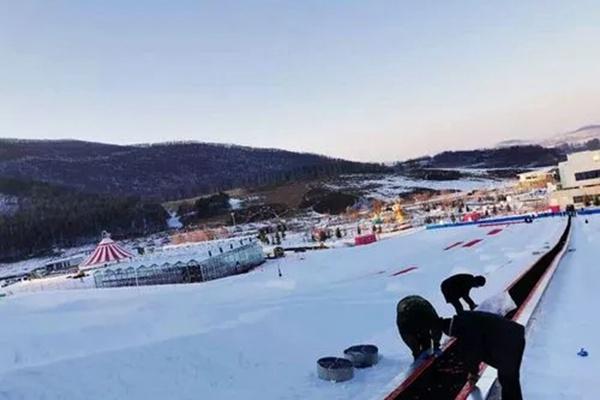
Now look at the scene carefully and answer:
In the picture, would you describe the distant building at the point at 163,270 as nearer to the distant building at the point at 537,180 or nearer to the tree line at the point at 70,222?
the tree line at the point at 70,222

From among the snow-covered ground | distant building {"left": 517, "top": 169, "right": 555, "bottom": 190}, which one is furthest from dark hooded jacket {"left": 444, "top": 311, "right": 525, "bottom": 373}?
the snow-covered ground

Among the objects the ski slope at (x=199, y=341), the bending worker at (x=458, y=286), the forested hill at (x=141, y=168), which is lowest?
the ski slope at (x=199, y=341)

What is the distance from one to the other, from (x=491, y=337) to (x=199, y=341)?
7.51 m

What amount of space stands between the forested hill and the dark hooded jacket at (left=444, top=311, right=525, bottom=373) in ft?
463

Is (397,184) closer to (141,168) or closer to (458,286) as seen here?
(141,168)

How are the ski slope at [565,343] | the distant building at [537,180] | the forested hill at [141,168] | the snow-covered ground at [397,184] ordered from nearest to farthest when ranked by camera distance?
1. the ski slope at [565,343]
2. the distant building at [537,180]
3. the snow-covered ground at [397,184]
4. the forested hill at [141,168]

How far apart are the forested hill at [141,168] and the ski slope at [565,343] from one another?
134266mm

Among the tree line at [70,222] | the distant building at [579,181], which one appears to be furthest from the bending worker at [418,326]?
the tree line at [70,222]

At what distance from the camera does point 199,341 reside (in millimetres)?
10008

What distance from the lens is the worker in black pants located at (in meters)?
3.46

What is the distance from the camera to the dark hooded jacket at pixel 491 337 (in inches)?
136

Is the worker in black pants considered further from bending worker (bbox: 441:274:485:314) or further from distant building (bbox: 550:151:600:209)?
distant building (bbox: 550:151:600:209)

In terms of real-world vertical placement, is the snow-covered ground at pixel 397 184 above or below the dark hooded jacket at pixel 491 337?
above

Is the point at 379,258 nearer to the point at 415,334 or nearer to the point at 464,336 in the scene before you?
the point at 415,334
